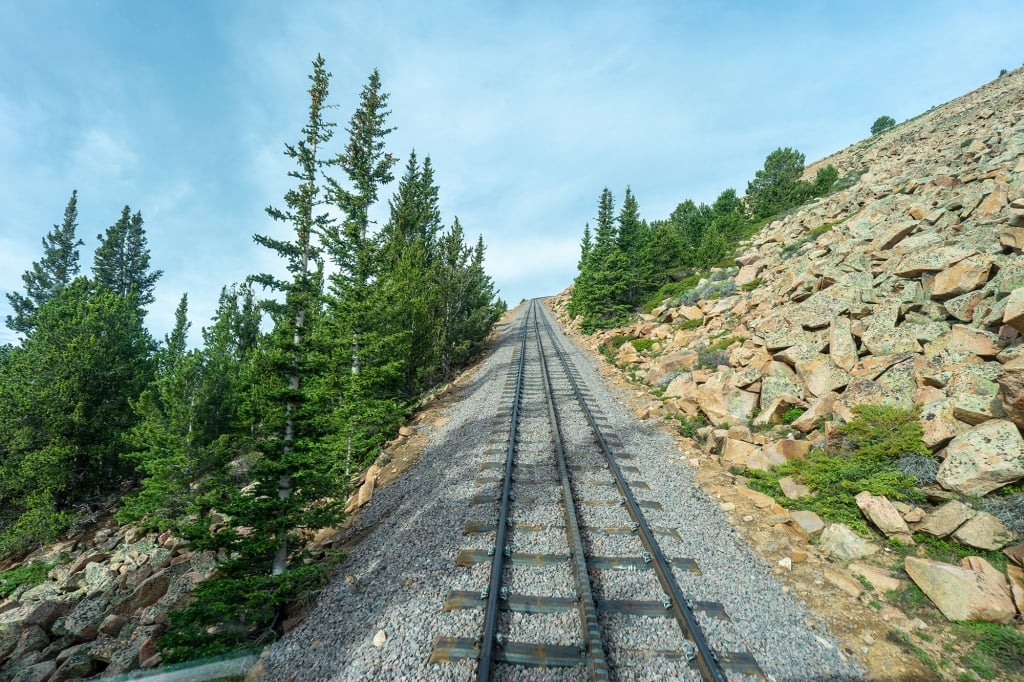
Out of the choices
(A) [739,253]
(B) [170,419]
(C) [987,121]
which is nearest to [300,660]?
(B) [170,419]

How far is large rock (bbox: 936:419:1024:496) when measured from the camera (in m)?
5.82

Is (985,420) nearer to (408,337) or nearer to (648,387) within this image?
(648,387)

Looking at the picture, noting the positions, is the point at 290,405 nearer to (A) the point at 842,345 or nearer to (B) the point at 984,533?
(B) the point at 984,533

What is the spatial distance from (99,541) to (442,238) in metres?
→ 20.3

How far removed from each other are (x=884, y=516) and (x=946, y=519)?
709 millimetres

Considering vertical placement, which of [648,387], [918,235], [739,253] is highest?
[739,253]

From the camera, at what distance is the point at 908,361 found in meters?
8.68

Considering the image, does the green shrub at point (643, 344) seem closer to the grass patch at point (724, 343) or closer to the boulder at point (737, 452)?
the grass patch at point (724, 343)

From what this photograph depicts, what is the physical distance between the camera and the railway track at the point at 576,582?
4059 mm

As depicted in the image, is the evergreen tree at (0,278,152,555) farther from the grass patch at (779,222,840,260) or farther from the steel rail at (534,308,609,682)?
the grass patch at (779,222,840,260)

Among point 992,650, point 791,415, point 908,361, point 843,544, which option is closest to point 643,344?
point 791,415

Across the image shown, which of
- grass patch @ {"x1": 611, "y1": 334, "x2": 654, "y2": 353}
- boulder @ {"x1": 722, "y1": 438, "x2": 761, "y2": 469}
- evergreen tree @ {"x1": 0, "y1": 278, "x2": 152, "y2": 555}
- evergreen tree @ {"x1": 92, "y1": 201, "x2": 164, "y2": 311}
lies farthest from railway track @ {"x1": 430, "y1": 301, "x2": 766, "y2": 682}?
evergreen tree @ {"x1": 92, "y1": 201, "x2": 164, "y2": 311}

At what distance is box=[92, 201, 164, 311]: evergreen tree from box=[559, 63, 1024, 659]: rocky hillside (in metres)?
43.2

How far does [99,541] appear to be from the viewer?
13781 mm
